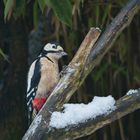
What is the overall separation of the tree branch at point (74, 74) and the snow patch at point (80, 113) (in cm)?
2

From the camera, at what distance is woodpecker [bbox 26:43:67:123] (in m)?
2.00

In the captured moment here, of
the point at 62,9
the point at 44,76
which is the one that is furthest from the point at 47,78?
the point at 62,9

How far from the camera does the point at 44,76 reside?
6.58 ft

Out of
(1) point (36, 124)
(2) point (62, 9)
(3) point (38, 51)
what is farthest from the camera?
(3) point (38, 51)

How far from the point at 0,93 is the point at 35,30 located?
38 cm

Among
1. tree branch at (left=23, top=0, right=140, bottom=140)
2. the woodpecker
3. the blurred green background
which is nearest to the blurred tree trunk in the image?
the blurred green background

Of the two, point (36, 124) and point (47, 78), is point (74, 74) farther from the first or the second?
point (47, 78)

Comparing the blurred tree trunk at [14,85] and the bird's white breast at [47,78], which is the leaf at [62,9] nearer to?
the bird's white breast at [47,78]

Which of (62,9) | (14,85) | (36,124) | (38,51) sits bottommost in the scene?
(14,85)

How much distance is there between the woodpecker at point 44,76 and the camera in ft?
6.56

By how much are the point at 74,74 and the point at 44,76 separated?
0.37 m

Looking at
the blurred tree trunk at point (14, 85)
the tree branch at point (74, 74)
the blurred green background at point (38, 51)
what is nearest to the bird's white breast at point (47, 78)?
the tree branch at point (74, 74)

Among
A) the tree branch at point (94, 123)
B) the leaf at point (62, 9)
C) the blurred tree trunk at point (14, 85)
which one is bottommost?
the blurred tree trunk at point (14, 85)

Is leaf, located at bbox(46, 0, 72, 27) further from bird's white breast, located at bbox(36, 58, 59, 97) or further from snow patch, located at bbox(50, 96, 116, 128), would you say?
snow patch, located at bbox(50, 96, 116, 128)
